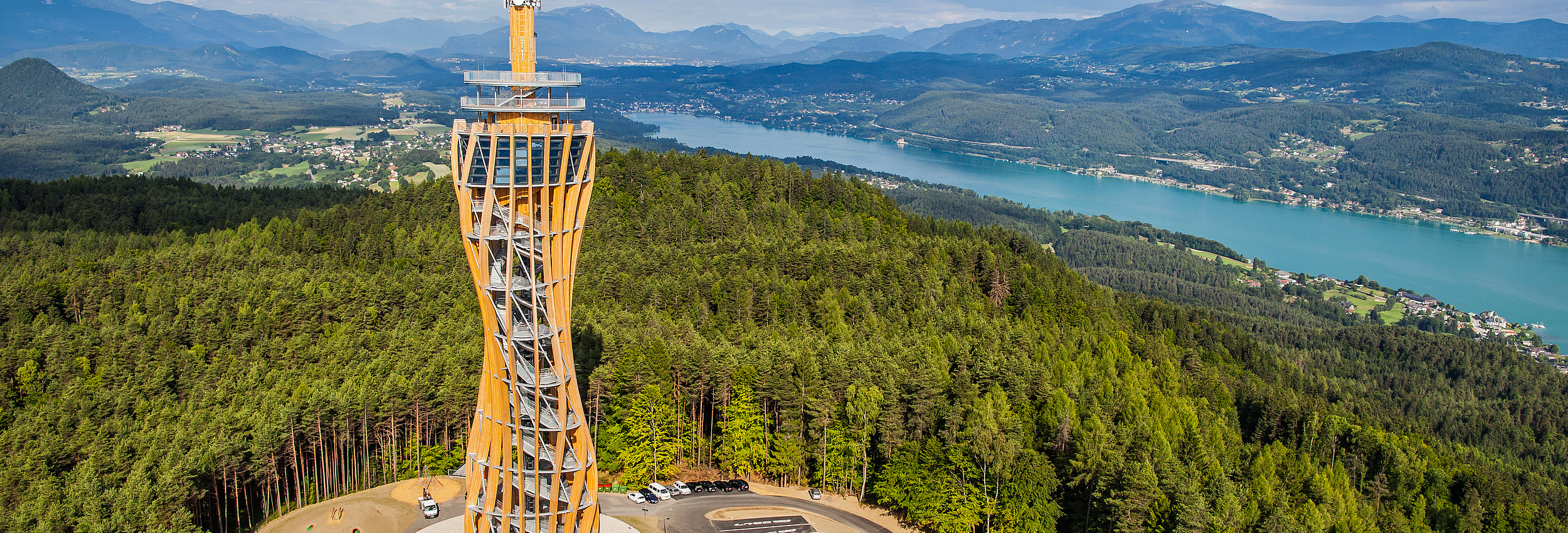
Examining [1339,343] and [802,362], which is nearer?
[802,362]

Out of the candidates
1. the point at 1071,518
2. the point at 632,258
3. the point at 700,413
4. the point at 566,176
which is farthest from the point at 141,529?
the point at 632,258

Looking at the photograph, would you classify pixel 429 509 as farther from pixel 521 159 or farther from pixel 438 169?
pixel 438 169

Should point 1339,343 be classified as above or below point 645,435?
below

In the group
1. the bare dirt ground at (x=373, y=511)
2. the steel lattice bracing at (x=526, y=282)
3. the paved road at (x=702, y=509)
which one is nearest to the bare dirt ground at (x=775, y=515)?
the paved road at (x=702, y=509)

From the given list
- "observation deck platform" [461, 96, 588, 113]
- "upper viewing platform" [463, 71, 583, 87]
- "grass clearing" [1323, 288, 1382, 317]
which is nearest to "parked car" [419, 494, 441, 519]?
"observation deck platform" [461, 96, 588, 113]

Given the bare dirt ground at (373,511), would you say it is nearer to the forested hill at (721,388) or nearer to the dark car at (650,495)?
the forested hill at (721,388)

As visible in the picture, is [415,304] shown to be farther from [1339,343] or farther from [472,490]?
[1339,343]
